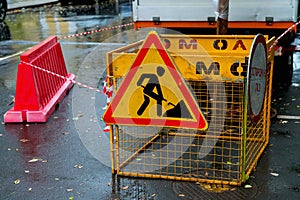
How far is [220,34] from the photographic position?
735 centimetres

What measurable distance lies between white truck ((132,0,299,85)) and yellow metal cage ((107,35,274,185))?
2223 millimetres

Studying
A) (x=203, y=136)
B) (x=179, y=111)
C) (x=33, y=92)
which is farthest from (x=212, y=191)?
(x=33, y=92)

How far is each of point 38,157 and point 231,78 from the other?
9.37ft

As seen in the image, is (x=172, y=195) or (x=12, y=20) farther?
(x=12, y=20)

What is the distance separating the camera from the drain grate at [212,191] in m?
5.02

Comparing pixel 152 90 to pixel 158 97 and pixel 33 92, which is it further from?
pixel 33 92

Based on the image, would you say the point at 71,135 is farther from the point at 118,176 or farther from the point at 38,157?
the point at 118,176

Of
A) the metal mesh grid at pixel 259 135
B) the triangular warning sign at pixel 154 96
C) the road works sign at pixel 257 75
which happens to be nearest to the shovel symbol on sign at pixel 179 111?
the triangular warning sign at pixel 154 96

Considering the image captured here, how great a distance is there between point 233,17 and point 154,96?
16.4ft

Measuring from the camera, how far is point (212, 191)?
514 cm

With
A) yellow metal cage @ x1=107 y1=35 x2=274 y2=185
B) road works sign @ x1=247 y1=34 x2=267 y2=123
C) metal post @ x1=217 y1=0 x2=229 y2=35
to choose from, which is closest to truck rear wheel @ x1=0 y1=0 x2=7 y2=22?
yellow metal cage @ x1=107 y1=35 x2=274 y2=185

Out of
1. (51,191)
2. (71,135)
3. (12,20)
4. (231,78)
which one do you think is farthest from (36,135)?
(12,20)

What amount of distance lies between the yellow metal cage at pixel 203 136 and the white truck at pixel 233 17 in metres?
2.22

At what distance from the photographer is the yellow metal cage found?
16.9ft
